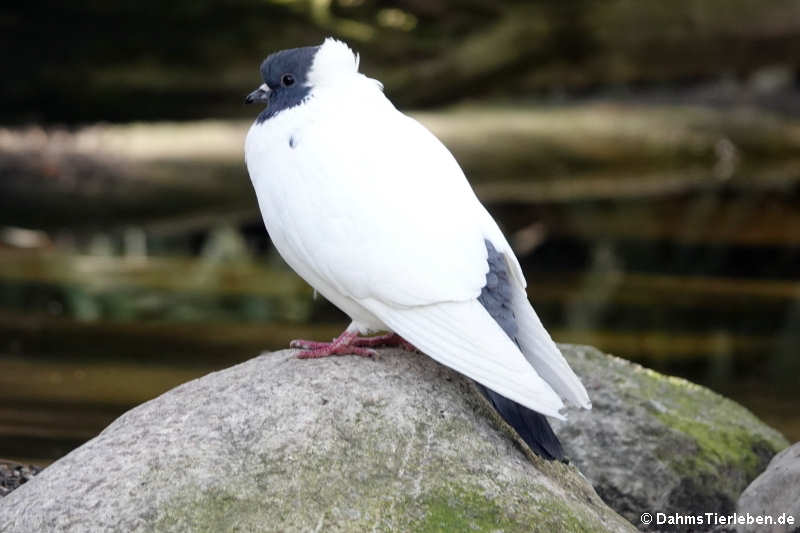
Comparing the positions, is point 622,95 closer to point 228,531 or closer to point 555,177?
point 555,177

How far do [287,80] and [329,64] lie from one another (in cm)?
15

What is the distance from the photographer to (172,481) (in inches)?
141

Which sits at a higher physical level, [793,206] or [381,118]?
[381,118]

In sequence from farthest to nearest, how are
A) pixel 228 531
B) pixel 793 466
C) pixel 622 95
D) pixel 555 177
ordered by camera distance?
pixel 622 95
pixel 555 177
pixel 793 466
pixel 228 531

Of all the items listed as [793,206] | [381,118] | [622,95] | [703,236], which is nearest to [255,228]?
[703,236]

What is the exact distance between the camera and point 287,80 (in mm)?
4105

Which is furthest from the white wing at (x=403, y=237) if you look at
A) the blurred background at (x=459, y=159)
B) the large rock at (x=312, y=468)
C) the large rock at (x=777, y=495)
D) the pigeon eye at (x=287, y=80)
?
the blurred background at (x=459, y=159)

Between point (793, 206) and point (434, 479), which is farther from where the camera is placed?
point (793, 206)

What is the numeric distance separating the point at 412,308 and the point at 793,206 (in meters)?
9.38

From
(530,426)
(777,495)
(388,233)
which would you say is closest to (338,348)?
(388,233)

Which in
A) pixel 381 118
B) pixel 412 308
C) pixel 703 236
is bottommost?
pixel 703 236

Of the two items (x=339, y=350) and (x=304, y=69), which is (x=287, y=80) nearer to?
(x=304, y=69)

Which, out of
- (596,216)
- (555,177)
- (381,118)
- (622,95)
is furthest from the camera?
(622,95)

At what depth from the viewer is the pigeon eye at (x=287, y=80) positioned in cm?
409
